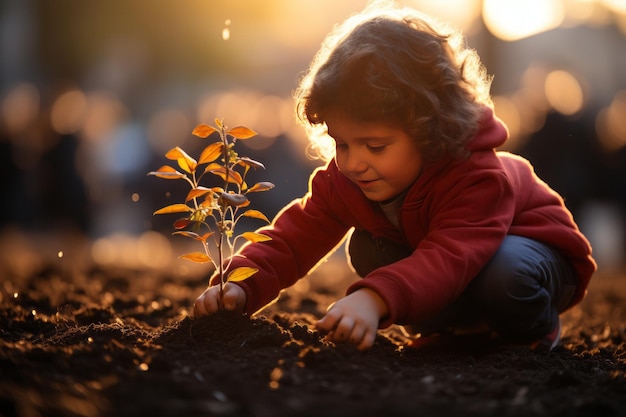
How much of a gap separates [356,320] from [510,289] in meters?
0.68

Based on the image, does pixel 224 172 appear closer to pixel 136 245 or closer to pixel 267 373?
pixel 267 373

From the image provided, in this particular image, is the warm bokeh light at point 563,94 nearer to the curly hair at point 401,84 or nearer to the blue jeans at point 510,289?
the blue jeans at point 510,289

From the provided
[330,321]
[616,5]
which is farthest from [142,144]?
[616,5]

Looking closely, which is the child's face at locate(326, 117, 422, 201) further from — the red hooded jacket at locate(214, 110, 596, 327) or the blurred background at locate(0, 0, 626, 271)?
the blurred background at locate(0, 0, 626, 271)

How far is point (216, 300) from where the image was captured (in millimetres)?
2867

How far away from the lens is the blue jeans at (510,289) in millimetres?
2883

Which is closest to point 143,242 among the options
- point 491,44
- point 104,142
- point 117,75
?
point 104,142

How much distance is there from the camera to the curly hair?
111 inches

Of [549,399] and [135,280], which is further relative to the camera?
[135,280]

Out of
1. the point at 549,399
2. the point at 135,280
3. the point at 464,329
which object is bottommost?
the point at 135,280

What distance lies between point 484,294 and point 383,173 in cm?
58

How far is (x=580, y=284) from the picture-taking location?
3.41 meters

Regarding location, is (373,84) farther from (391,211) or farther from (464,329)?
(464,329)

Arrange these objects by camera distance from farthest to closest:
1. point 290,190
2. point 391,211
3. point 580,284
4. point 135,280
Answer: point 290,190
point 135,280
point 580,284
point 391,211
